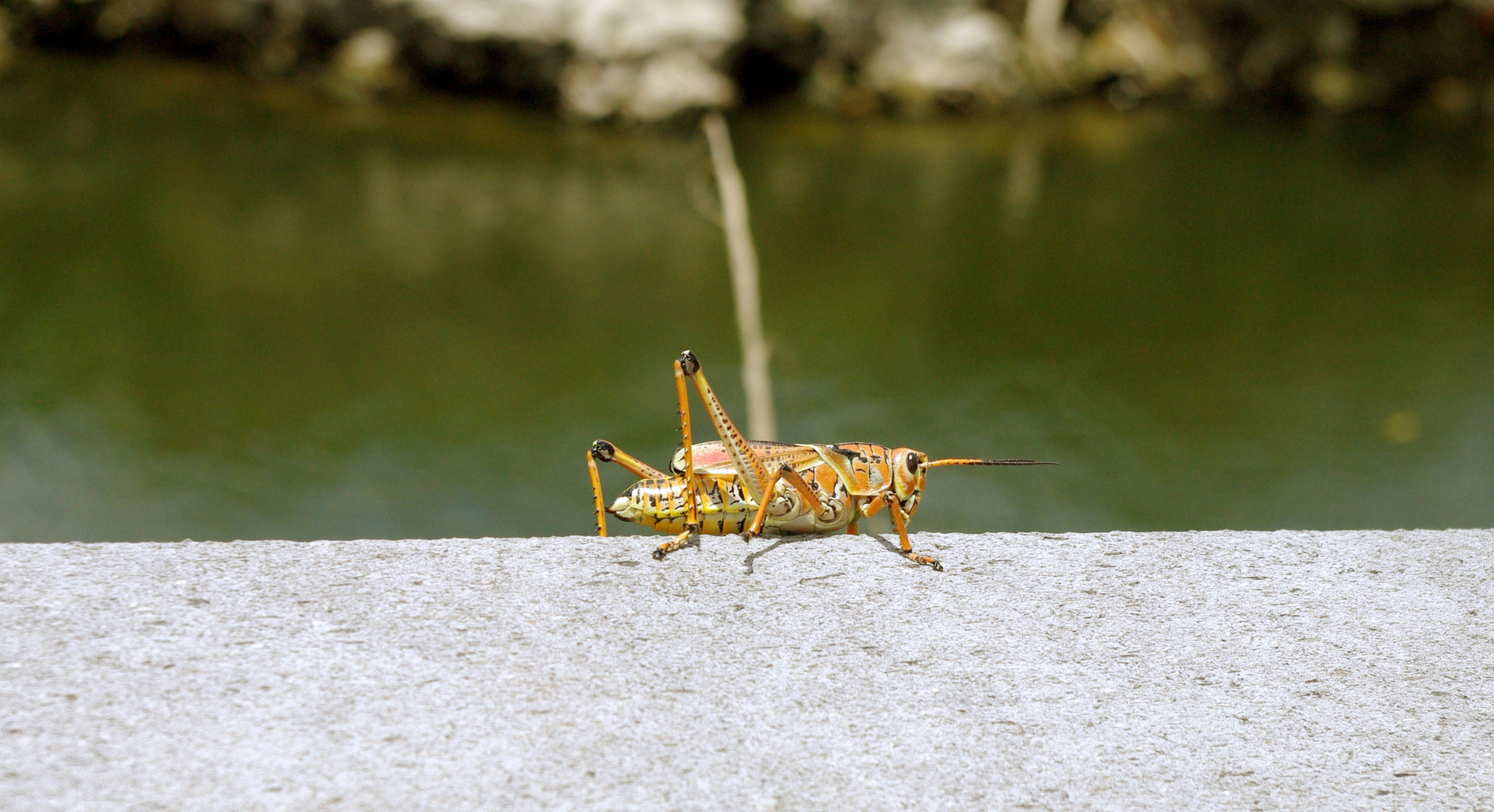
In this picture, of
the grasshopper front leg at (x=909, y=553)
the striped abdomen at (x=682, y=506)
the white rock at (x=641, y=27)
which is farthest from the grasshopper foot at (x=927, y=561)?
the white rock at (x=641, y=27)

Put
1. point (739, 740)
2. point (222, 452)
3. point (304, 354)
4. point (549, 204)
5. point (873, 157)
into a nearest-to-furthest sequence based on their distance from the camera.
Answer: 1. point (739, 740)
2. point (222, 452)
3. point (304, 354)
4. point (549, 204)
5. point (873, 157)

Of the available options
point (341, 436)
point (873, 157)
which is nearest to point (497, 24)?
point (873, 157)

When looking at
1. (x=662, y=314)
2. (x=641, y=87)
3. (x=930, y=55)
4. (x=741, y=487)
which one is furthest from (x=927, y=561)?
(x=930, y=55)

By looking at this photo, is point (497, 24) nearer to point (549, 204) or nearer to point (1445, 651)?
point (549, 204)

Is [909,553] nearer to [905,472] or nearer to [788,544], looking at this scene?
[788,544]

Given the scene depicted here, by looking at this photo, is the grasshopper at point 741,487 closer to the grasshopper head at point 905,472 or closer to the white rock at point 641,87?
the grasshopper head at point 905,472

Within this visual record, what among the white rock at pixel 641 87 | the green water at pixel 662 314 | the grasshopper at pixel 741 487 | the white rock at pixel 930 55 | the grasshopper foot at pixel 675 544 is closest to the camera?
the grasshopper foot at pixel 675 544
